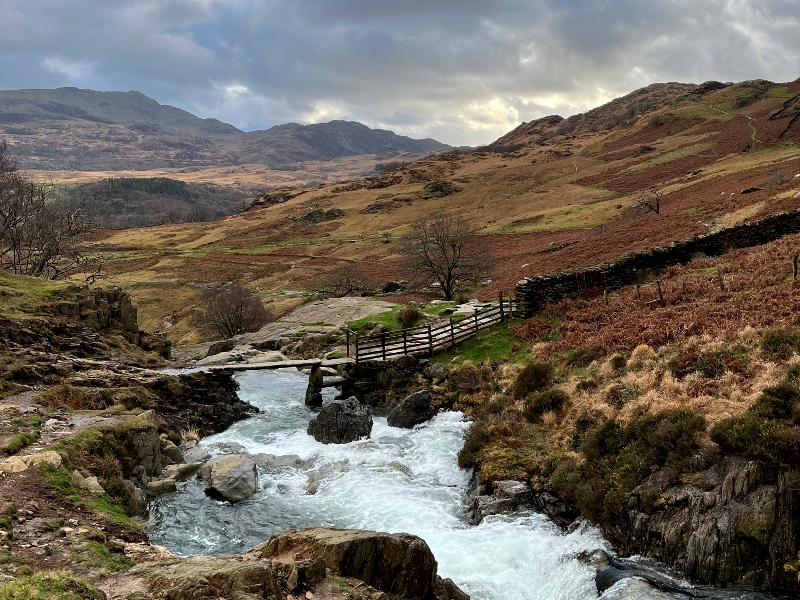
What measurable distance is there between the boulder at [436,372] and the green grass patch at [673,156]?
90.3 m

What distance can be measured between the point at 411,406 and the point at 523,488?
7.81 m

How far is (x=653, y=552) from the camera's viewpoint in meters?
10.4

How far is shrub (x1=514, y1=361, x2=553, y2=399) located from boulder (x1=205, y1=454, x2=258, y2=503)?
9.65 meters

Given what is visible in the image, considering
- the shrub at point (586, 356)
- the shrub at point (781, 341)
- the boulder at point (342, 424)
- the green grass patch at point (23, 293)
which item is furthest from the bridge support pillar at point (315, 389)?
the shrub at point (781, 341)

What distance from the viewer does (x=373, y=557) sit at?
929 centimetres

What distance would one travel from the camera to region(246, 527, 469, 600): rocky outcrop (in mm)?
9148

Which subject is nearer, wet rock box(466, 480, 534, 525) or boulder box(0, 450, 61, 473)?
boulder box(0, 450, 61, 473)

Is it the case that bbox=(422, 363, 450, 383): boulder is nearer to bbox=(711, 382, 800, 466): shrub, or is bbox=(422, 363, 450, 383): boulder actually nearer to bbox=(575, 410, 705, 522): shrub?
bbox=(575, 410, 705, 522): shrub

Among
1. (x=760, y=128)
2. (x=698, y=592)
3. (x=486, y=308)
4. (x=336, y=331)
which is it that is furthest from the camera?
(x=760, y=128)

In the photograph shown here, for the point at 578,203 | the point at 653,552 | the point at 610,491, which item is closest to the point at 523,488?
the point at 610,491

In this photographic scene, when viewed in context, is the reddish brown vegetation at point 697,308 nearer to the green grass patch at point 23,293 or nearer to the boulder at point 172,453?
the boulder at point 172,453

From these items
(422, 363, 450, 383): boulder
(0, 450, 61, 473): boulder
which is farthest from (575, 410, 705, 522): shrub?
(0, 450, 61, 473): boulder

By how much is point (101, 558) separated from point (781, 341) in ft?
55.1

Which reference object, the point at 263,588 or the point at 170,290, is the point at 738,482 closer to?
the point at 263,588
